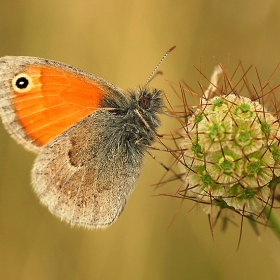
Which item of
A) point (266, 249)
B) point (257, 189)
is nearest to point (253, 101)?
point (257, 189)

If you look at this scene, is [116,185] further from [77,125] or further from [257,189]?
[257,189]

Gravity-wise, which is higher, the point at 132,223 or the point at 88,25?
the point at 88,25

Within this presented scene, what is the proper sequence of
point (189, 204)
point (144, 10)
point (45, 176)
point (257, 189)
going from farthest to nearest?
point (144, 10) → point (189, 204) → point (45, 176) → point (257, 189)

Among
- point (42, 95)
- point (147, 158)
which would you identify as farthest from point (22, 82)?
point (147, 158)

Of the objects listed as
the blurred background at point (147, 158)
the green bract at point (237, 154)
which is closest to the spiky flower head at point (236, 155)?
the green bract at point (237, 154)

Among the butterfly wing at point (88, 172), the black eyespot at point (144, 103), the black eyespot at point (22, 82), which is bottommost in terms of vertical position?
the butterfly wing at point (88, 172)

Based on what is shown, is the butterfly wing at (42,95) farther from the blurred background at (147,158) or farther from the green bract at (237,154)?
the blurred background at (147,158)

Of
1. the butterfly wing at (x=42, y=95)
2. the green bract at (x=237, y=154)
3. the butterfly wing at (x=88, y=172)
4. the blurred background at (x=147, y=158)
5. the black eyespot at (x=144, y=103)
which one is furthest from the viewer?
the blurred background at (x=147, y=158)
